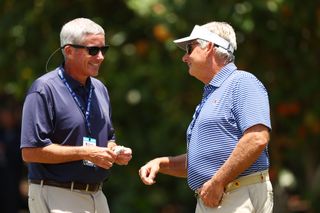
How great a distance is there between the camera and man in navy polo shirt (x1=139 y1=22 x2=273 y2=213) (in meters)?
6.10

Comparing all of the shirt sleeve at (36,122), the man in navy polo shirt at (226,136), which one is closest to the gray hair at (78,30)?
the shirt sleeve at (36,122)

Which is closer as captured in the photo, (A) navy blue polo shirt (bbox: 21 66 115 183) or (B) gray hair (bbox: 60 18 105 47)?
(A) navy blue polo shirt (bbox: 21 66 115 183)

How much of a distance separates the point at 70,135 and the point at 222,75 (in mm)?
983

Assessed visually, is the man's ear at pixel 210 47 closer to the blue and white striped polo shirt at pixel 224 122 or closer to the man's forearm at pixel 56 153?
the blue and white striped polo shirt at pixel 224 122

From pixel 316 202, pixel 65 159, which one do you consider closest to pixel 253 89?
pixel 65 159

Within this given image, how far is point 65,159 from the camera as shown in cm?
648

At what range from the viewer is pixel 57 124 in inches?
260

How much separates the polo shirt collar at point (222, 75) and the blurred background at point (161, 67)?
380cm

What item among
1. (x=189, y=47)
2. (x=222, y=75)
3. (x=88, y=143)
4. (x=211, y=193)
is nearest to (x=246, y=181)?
(x=211, y=193)

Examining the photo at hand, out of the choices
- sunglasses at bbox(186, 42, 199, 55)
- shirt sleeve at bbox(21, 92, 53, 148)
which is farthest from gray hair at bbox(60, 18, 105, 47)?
sunglasses at bbox(186, 42, 199, 55)

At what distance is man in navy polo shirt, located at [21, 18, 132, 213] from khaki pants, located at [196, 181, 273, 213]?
2.21 feet

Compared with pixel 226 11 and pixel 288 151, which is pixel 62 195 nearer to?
pixel 226 11

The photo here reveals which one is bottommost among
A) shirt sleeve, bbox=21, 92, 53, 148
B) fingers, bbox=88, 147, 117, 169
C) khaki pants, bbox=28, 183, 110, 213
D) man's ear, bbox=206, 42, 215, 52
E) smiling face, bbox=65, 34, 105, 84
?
khaki pants, bbox=28, 183, 110, 213

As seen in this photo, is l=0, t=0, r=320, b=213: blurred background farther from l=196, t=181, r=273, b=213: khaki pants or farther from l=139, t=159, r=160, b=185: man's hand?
l=196, t=181, r=273, b=213: khaki pants
